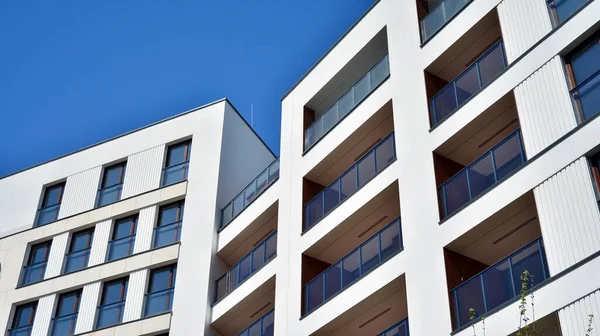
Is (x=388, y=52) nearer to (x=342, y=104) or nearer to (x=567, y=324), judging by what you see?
(x=342, y=104)

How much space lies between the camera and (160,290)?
32844 mm

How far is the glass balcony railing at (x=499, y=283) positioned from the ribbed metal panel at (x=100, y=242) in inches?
709

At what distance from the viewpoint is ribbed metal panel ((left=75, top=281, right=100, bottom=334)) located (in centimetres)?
3306

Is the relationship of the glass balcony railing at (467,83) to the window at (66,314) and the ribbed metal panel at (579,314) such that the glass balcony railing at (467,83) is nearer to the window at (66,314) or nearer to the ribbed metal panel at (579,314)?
the ribbed metal panel at (579,314)

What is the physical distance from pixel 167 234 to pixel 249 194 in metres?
3.94

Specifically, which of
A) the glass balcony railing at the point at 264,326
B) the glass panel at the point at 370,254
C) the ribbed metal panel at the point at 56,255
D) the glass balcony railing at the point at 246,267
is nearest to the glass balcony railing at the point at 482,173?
the glass panel at the point at 370,254

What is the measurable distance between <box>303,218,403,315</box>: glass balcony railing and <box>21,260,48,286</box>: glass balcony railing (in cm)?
1431

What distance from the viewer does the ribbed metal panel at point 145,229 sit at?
34.2 metres

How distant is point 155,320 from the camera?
104ft

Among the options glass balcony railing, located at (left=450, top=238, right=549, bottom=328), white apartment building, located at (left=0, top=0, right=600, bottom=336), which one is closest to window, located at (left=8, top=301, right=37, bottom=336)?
white apartment building, located at (left=0, top=0, right=600, bottom=336)

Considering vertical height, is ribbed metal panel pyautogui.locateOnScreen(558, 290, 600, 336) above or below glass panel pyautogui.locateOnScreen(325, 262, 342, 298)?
below

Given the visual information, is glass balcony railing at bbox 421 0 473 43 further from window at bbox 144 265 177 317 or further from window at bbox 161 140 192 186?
window at bbox 144 265 177 317

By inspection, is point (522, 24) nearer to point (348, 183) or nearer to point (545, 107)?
point (545, 107)

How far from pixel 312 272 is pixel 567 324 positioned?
37.0 ft
